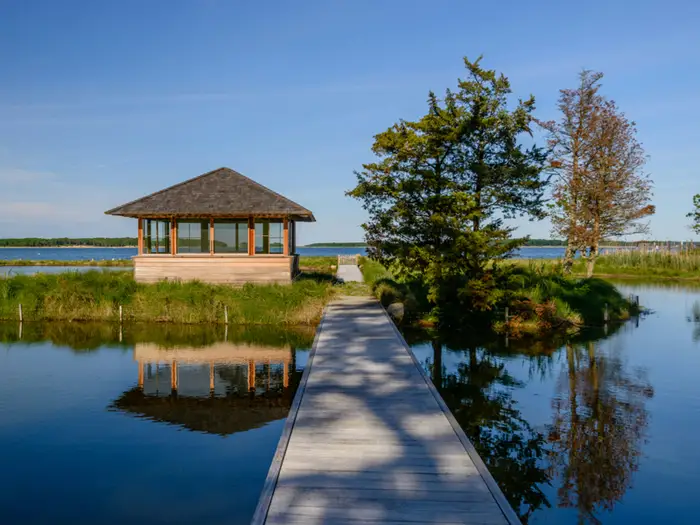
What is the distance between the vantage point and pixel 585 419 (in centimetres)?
1134

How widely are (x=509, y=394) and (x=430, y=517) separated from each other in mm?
8411

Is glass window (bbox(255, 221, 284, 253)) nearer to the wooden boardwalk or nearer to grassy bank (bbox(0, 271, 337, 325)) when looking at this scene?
grassy bank (bbox(0, 271, 337, 325))

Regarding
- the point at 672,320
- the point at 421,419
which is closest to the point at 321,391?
the point at 421,419

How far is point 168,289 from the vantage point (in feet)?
75.8

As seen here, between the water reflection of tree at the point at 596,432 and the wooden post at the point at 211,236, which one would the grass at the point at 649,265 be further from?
the water reflection of tree at the point at 596,432

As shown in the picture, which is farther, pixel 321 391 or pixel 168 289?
pixel 168 289

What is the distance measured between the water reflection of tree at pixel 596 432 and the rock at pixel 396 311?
21.6ft

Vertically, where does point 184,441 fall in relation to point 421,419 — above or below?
below

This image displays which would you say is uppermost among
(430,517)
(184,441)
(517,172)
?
(517,172)

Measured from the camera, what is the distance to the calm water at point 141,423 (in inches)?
320

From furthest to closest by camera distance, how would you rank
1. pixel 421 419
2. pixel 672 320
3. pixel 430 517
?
pixel 672 320 → pixel 421 419 → pixel 430 517

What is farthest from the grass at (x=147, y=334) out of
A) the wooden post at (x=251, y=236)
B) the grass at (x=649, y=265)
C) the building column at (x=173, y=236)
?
the grass at (x=649, y=265)

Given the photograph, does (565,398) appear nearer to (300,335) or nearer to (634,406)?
(634,406)

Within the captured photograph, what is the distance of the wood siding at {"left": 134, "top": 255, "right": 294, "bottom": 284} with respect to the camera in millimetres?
24391
